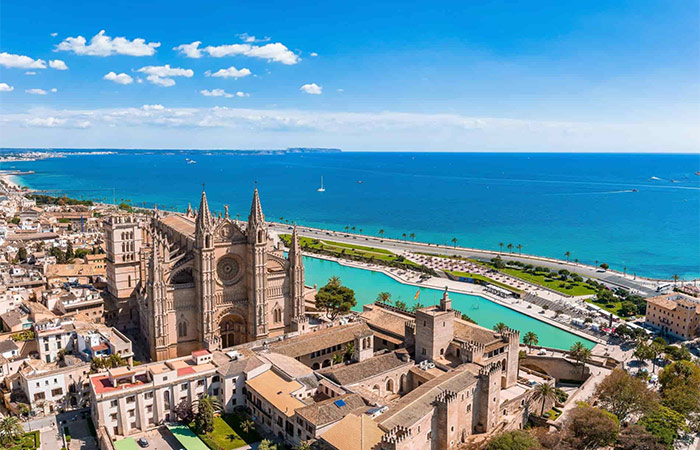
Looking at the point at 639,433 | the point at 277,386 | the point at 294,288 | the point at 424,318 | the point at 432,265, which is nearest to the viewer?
the point at 639,433

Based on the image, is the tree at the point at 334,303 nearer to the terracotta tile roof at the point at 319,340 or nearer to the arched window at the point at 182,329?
the terracotta tile roof at the point at 319,340

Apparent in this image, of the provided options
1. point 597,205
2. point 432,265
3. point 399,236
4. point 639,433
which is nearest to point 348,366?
point 639,433

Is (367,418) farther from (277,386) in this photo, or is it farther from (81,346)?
(81,346)

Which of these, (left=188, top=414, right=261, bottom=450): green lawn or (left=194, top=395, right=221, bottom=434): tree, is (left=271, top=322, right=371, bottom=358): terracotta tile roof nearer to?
(left=188, top=414, right=261, bottom=450): green lawn

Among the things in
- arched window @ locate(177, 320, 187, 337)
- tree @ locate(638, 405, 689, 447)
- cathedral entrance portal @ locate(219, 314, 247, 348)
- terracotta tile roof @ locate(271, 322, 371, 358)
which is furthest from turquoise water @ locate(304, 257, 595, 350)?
arched window @ locate(177, 320, 187, 337)

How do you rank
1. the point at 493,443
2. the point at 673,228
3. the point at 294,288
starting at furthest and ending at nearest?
1. the point at 673,228
2. the point at 294,288
3. the point at 493,443

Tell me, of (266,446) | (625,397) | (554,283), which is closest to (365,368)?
(266,446)
